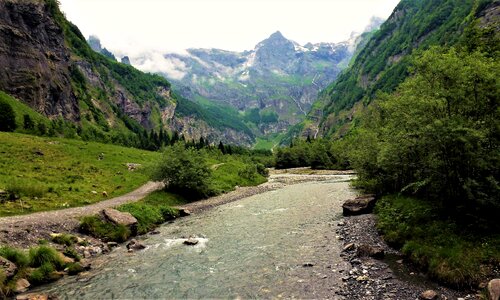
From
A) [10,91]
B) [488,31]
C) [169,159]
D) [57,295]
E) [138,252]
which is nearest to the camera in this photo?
[57,295]

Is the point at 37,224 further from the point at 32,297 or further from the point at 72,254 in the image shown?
the point at 32,297

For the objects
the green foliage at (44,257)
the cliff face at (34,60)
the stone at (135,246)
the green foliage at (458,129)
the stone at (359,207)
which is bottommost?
the stone at (359,207)

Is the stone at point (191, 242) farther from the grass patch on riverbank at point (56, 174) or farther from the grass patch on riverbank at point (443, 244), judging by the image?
the grass patch on riverbank at point (56, 174)

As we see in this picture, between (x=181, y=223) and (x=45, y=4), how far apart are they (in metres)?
187

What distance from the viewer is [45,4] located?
17875 cm

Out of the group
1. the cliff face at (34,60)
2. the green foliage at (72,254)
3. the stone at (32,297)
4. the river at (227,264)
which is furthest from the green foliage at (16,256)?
the cliff face at (34,60)

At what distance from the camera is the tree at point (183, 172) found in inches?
2438

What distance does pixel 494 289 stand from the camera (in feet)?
56.2

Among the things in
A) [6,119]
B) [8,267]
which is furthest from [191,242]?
[6,119]

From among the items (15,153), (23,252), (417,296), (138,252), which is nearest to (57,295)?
(23,252)

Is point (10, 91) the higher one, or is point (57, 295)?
point (10, 91)

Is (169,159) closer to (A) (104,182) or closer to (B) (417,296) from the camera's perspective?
(A) (104,182)

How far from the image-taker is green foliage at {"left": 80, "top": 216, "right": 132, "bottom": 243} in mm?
36062

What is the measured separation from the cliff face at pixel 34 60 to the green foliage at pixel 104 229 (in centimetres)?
12548
